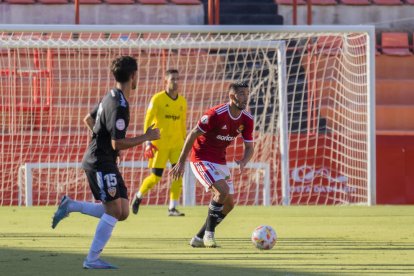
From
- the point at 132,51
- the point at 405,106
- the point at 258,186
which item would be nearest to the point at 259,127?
the point at 258,186

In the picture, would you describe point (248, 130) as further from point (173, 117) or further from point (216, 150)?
point (173, 117)

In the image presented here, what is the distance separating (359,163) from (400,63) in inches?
227

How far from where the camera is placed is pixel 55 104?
1867 cm

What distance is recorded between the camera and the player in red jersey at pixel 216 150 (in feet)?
33.9

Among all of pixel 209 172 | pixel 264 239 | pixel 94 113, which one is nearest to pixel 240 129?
pixel 209 172

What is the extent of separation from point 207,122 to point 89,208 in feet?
5.75

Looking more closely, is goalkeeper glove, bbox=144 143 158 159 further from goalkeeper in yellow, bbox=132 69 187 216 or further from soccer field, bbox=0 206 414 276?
soccer field, bbox=0 206 414 276

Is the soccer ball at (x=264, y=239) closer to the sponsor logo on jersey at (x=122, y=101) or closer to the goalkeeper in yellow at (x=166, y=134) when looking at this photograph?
the sponsor logo on jersey at (x=122, y=101)

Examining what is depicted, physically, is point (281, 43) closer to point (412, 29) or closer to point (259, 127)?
point (259, 127)

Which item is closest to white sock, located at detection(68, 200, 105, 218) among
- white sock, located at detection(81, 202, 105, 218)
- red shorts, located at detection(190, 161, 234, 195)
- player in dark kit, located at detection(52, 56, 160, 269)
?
white sock, located at detection(81, 202, 105, 218)

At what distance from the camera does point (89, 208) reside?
9.16 meters

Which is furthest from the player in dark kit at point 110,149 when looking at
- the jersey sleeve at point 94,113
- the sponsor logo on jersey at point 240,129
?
the sponsor logo on jersey at point 240,129

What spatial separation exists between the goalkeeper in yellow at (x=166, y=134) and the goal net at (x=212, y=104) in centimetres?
245

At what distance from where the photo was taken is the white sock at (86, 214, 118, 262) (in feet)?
27.6
